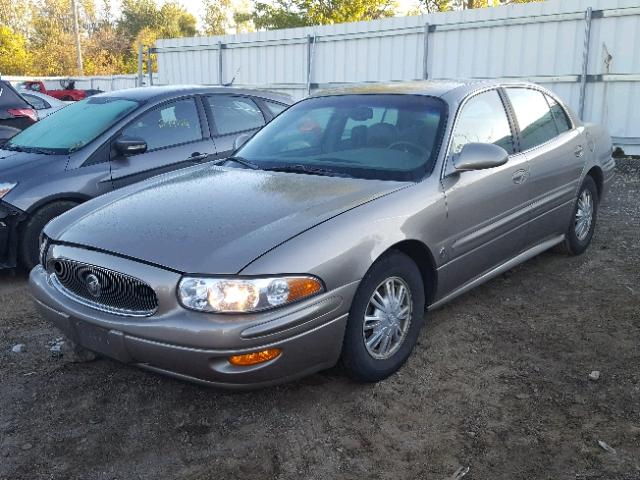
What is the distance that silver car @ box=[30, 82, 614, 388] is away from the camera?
9.03ft

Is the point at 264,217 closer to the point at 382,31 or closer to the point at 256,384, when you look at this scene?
the point at 256,384

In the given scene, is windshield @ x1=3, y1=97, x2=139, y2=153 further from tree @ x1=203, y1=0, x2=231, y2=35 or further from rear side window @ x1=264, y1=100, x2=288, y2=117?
tree @ x1=203, y1=0, x2=231, y2=35

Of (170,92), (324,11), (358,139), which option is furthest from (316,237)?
(324,11)

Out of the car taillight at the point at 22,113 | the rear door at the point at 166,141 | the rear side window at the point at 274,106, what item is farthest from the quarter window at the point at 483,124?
the car taillight at the point at 22,113

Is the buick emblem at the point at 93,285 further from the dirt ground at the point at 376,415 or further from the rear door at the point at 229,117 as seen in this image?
the rear door at the point at 229,117

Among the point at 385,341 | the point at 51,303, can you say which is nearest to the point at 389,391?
the point at 385,341

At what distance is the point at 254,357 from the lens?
2.75 meters

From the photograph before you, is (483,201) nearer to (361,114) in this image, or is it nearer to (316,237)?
(361,114)

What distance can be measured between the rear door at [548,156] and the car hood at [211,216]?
1.50 meters

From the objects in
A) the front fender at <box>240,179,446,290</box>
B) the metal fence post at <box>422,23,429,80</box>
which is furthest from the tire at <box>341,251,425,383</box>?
the metal fence post at <box>422,23,429,80</box>

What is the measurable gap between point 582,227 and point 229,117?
343cm

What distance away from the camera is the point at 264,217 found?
3.11m

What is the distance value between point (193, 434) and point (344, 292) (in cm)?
96

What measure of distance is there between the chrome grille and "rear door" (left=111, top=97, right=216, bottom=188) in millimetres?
2362
